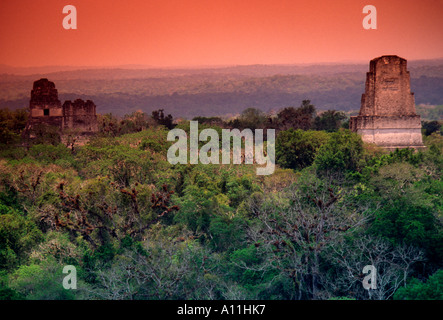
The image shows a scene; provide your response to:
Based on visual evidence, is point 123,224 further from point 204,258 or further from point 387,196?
point 387,196

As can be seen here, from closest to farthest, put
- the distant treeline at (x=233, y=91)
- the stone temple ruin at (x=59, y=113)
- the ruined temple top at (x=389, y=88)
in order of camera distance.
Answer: the ruined temple top at (x=389, y=88)
the stone temple ruin at (x=59, y=113)
the distant treeline at (x=233, y=91)

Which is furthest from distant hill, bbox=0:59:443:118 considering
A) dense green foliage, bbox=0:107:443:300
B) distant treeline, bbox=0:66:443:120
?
dense green foliage, bbox=0:107:443:300

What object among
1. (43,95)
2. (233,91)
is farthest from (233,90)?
(43,95)
